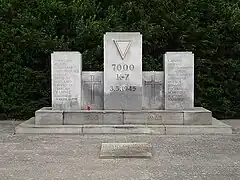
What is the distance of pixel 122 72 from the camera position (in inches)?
435

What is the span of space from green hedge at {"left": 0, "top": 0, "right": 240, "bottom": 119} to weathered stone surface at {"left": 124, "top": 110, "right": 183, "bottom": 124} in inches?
122

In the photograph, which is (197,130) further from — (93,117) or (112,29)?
(112,29)

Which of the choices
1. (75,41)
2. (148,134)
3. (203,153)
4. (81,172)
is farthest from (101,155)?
(75,41)

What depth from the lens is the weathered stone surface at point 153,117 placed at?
1041 centimetres

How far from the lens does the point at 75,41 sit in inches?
537

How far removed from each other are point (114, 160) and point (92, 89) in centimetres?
449

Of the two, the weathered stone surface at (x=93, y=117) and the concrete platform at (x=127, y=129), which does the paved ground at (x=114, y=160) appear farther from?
Answer: the weathered stone surface at (x=93, y=117)

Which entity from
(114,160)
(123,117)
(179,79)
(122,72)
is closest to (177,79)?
(179,79)

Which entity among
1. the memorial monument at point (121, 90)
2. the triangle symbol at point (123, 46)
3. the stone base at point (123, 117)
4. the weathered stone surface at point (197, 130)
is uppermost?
the triangle symbol at point (123, 46)

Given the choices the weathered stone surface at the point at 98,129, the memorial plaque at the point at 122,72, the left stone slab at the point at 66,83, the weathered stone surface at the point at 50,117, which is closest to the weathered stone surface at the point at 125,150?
the weathered stone surface at the point at 98,129

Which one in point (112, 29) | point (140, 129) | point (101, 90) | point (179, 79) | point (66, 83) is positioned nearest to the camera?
point (140, 129)

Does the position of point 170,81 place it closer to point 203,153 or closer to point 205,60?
point 205,60

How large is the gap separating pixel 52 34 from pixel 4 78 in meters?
2.20

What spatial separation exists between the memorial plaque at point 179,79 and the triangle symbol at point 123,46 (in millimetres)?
1088
